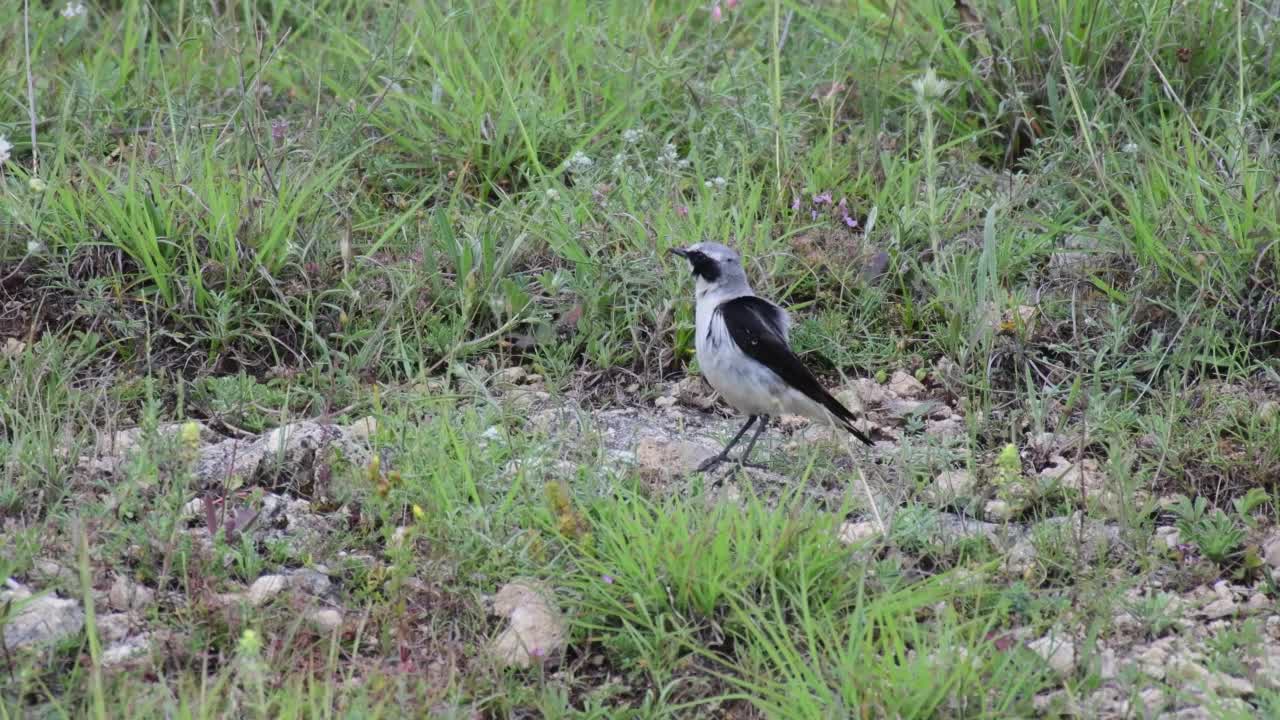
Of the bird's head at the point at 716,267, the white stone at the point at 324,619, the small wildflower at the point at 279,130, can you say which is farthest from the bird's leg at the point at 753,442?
the small wildflower at the point at 279,130

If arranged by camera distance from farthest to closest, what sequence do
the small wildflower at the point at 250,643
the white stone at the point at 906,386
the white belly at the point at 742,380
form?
the white stone at the point at 906,386, the white belly at the point at 742,380, the small wildflower at the point at 250,643

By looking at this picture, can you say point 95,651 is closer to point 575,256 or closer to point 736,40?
point 575,256

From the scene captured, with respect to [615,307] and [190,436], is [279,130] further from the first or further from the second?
[190,436]

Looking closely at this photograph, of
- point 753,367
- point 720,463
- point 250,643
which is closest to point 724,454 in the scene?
point 720,463

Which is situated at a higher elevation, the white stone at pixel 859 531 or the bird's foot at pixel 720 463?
the white stone at pixel 859 531

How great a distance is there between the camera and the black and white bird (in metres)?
5.12

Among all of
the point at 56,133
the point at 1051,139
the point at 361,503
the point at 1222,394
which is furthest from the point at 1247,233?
the point at 56,133

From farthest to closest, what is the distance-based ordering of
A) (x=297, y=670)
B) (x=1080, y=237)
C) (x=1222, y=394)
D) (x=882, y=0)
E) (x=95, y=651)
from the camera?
(x=882, y=0), (x=1080, y=237), (x=1222, y=394), (x=297, y=670), (x=95, y=651)

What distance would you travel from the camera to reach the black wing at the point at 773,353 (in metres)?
5.09

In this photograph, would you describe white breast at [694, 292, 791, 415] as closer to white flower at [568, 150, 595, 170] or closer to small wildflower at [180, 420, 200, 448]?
white flower at [568, 150, 595, 170]

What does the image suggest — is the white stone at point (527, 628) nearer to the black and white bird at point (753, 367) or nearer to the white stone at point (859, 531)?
the white stone at point (859, 531)

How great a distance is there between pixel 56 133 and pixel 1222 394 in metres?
4.66

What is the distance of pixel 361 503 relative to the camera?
4.59 m

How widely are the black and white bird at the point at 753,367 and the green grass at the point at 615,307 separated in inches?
7.8
